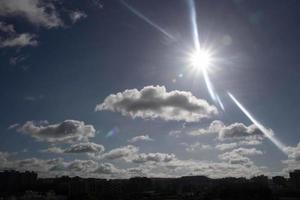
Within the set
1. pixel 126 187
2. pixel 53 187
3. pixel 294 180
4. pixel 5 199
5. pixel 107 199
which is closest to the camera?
pixel 5 199

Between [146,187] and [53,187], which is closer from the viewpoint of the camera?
[53,187]

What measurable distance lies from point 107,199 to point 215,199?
38529mm

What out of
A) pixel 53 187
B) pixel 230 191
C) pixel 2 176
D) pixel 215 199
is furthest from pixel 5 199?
pixel 2 176

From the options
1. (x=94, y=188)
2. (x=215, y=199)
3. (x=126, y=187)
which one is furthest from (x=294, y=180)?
(x=94, y=188)

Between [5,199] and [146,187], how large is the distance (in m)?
103

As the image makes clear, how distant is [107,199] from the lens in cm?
12850

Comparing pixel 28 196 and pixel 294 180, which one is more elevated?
Answer: pixel 294 180

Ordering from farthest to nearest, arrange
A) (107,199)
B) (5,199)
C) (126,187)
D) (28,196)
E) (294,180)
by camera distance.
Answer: (126,187), (294,180), (107,199), (28,196), (5,199)

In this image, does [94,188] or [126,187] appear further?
[126,187]

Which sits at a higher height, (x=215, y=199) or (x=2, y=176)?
(x=2, y=176)

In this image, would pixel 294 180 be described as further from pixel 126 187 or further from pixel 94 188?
pixel 94 188

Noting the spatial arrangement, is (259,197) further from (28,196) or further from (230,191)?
(28,196)

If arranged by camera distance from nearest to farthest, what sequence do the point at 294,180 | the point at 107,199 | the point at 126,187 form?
the point at 107,199
the point at 294,180
the point at 126,187

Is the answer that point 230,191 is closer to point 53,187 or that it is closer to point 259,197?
point 259,197
